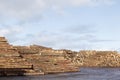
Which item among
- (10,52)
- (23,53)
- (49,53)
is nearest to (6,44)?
(10,52)

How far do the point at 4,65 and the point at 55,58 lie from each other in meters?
27.9

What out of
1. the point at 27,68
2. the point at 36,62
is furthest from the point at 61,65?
the point at 27,68

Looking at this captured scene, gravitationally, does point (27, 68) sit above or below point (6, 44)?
below

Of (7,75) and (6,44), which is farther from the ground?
(6,44)

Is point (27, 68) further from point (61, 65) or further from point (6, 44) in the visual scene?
point (61, 65)

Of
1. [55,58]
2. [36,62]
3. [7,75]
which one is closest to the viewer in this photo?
[7,75]

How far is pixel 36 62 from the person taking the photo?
117875 millimetres

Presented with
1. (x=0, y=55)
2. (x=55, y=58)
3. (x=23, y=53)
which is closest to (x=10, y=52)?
(x=0, y=55)

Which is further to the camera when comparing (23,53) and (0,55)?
(23,53)

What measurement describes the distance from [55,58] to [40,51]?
612cm

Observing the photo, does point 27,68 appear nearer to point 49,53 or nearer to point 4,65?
point 4,65

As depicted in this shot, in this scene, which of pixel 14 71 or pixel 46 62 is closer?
pixel 14 71

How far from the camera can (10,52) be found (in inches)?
4087

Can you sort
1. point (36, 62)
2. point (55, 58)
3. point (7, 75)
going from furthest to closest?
point (55, 58), point (36, 62), point (7, 75)
